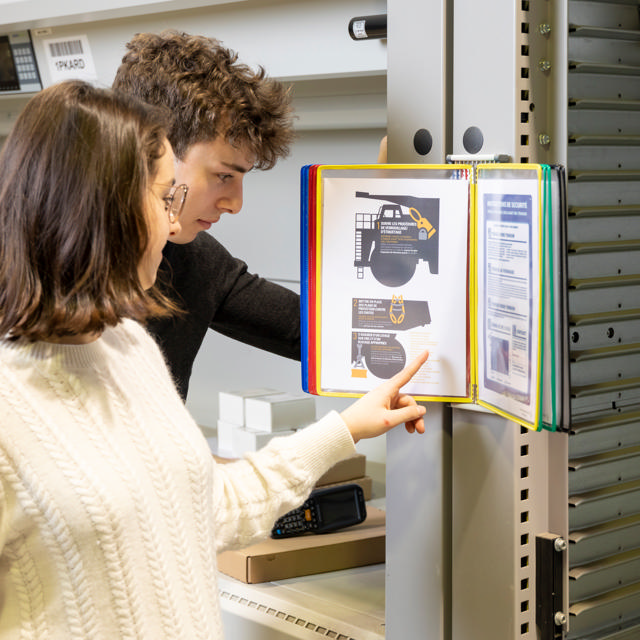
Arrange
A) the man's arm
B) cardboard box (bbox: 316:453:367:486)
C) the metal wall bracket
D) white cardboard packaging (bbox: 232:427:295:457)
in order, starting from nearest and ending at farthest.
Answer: the metal wall bracket → the man's arm → cardboard box (bbox: 316:453:367:486) → white cardboard packaging (bbox: 232:427:295:457)

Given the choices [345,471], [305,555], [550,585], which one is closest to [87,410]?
[550,585]

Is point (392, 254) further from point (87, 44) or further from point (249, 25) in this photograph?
point (87, 44)

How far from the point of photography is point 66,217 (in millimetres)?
963

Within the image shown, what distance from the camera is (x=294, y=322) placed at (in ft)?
5.66

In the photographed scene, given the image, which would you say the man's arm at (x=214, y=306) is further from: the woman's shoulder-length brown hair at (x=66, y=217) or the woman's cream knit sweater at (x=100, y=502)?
the woman's shoulder-length brown hair at (x=66, y=217)

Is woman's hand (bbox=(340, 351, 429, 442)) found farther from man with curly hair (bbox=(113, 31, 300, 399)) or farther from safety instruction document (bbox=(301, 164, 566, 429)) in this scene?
man with curly hair (bbox=(113, 31, 300, 399))

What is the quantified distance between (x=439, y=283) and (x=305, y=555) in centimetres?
74

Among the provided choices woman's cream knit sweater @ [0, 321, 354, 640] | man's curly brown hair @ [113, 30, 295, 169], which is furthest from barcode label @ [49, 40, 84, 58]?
woman's cream knit sweater @ [0, 321, 354, 640]

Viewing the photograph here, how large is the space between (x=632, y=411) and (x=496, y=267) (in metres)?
0.37

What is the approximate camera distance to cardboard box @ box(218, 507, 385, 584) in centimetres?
169

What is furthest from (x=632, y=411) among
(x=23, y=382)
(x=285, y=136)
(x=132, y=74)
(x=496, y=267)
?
(x=132, y=74)

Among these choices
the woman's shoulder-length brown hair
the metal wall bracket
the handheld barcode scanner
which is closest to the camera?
the woman's shoulder-length brown hair

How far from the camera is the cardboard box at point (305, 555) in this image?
1.69m

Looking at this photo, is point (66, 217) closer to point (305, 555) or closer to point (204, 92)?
point (204, 92)
